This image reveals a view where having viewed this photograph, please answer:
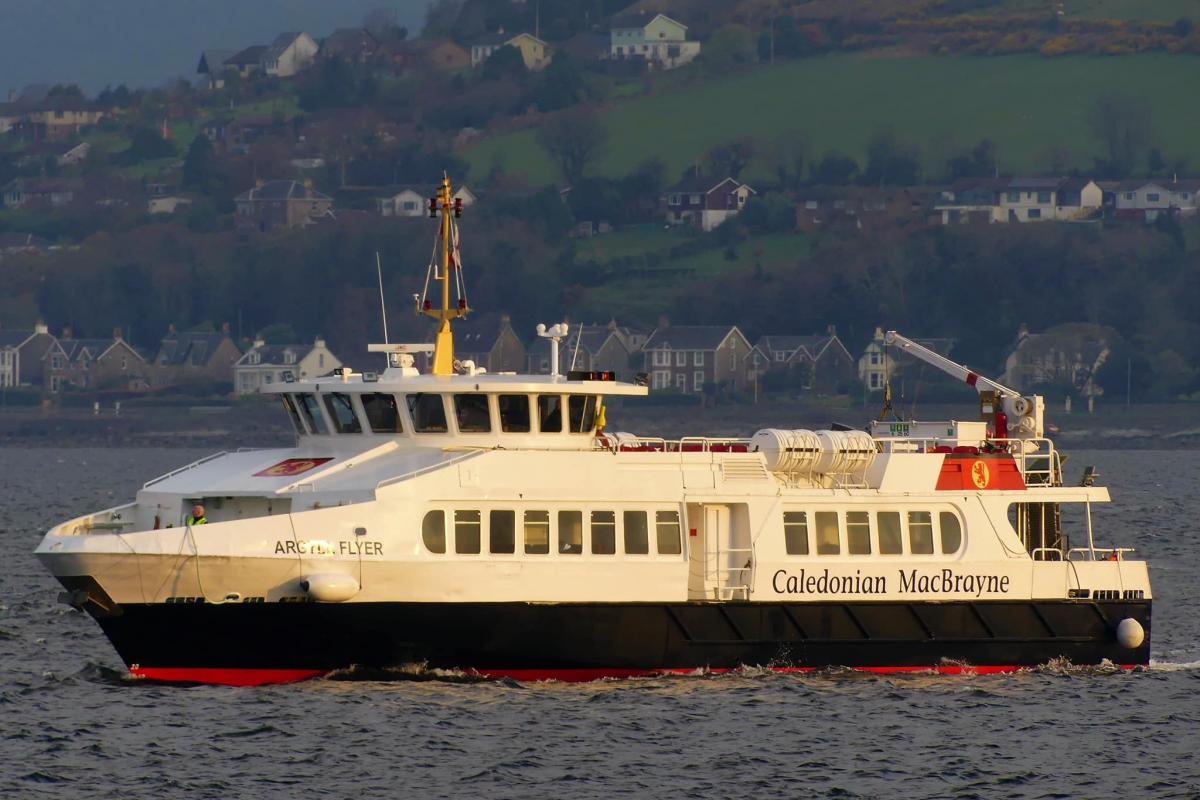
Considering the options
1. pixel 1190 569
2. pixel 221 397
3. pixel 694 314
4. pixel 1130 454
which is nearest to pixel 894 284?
pixel 694 314

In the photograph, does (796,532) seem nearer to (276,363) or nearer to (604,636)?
(604,636)

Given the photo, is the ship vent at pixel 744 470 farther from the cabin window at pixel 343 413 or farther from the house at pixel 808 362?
the house at pixel 808 362

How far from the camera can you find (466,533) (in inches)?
1120

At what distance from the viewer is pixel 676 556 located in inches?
1159

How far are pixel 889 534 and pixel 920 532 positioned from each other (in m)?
0.47

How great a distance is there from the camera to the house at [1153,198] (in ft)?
620

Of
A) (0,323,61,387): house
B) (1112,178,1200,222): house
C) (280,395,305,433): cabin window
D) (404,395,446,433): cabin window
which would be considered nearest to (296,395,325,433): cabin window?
(280,395,305,433): cabin window

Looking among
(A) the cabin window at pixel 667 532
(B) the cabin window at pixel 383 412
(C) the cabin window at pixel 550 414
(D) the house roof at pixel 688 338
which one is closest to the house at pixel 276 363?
(D) the house roof at pixel 688 338

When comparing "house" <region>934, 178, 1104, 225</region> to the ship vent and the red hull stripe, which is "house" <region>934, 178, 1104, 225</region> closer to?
the ship vent

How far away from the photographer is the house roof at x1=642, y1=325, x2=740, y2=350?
155250mm

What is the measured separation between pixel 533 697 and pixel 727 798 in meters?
4.25

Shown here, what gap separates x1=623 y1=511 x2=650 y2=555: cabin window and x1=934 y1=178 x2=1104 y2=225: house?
16382 centimetres

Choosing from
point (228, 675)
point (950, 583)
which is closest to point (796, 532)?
point (950, 583)

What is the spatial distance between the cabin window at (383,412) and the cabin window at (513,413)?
4.48ft
